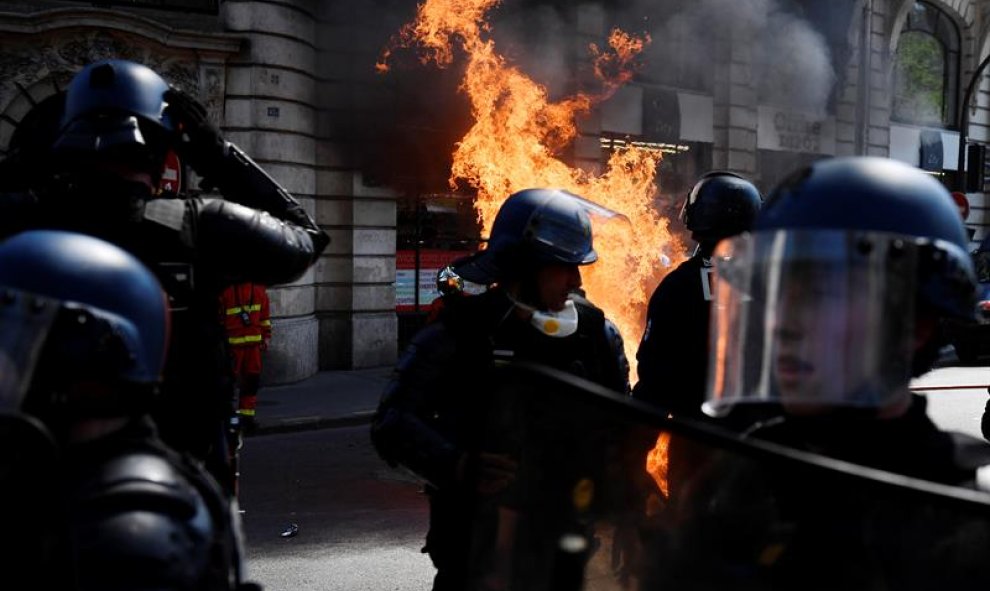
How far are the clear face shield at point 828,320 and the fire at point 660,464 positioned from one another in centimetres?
25

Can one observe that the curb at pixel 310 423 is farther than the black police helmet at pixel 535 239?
Yes

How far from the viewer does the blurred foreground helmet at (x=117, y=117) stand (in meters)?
2.29

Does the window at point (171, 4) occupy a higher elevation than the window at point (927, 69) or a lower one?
lower

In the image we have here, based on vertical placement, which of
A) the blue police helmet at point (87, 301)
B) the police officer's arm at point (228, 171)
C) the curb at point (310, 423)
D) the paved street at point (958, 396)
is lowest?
the curb at point (310, 423)

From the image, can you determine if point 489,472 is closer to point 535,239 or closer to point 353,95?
point 535,239

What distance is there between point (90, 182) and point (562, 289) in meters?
1.45

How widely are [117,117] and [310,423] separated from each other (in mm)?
7373

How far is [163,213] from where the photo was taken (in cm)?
238

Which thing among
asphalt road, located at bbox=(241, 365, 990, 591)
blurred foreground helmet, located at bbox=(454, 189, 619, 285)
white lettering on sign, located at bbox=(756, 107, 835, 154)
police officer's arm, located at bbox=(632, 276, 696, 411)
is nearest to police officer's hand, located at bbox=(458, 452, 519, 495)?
blurred foreground helmet, located at bbox=(454, 189, 619, 285)

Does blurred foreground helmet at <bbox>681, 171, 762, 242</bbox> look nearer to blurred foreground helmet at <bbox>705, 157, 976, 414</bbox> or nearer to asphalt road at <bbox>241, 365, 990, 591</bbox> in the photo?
blurred foreground helmet at <bbox>705, 157, 976, 414</bbox>


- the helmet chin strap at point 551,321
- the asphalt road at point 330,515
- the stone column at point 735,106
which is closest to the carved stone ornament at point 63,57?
the asphalt road at point 330,515

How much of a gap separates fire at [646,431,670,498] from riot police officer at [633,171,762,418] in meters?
2.26

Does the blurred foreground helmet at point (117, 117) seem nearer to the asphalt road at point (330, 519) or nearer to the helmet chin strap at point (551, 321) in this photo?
the helmet chin strap at point (551, 321)

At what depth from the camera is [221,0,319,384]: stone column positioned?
11695mm
